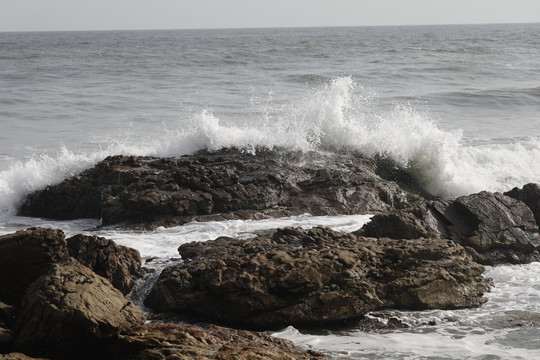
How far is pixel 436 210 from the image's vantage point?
7672 millimetres

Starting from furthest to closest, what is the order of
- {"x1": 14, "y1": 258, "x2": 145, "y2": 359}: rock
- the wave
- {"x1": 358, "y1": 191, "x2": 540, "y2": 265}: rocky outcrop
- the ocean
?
the wave
{"x1": 358, "y1": 191, "x2": 540, "y2": 265}: rocky outcrop
the ocean
{"x1": 14, "y1": 258, "x2": 145, "y2": 359}: rock

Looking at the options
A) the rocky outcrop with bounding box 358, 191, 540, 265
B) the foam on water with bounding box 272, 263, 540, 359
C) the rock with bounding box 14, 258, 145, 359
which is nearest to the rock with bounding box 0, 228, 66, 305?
the rock with bounding box 14, 258, 145, 359

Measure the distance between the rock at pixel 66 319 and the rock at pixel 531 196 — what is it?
530 cm

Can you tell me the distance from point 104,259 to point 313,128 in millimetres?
5866

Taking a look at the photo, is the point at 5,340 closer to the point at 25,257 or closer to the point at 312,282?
the point at 25,257

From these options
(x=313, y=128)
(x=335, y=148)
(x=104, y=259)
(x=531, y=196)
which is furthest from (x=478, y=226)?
(x=313, y=128)

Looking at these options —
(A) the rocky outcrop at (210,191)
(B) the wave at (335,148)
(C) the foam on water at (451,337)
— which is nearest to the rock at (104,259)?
(C) the foam on water at (451,337)

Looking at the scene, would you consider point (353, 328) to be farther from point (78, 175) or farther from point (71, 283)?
point (78, 175)

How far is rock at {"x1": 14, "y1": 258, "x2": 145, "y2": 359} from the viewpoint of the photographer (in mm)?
4527

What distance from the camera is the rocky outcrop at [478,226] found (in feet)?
23.6

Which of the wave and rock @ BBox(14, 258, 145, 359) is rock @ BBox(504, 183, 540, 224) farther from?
rock @ BBox(14, 258, 145, 359)

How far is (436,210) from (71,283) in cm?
437

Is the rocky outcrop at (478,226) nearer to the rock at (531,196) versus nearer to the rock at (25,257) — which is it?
the rock at (531,196)

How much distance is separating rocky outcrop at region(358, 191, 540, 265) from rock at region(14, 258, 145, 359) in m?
3.27
